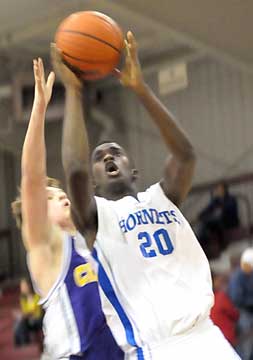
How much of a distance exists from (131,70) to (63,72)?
0.28 metres

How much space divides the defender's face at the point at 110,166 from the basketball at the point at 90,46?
0.32 m

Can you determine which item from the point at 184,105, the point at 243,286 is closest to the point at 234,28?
the point at 243,286

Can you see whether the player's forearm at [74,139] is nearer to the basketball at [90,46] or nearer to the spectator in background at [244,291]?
the basketball at [90,46]

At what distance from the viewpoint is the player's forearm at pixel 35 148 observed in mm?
2936

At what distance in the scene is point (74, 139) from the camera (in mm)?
2816

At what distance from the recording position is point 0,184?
1822cm

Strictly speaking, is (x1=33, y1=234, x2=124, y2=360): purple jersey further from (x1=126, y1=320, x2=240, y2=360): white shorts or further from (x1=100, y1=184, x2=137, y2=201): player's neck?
(x1=126, y1=320, x2=240, y2=360): white shorts

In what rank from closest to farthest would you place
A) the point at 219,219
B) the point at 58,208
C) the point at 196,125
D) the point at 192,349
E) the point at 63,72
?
the point at 192,349 < the point at 63,72 < the point at 58,208 < the point at 219,219 < the point at 196,125

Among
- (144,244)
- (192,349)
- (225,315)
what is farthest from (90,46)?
(225,315)

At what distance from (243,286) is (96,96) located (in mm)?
10442

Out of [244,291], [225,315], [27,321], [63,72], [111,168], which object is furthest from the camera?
[27,321]

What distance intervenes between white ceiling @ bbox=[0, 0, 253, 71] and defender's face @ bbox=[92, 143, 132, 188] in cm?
679

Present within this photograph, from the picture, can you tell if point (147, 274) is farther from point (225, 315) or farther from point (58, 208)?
point (225, 315)

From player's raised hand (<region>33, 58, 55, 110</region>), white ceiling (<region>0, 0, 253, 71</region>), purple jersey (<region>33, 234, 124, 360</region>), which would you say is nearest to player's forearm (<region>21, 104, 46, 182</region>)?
player's raised hand (<region>33, 58, 55, 110</region>)
